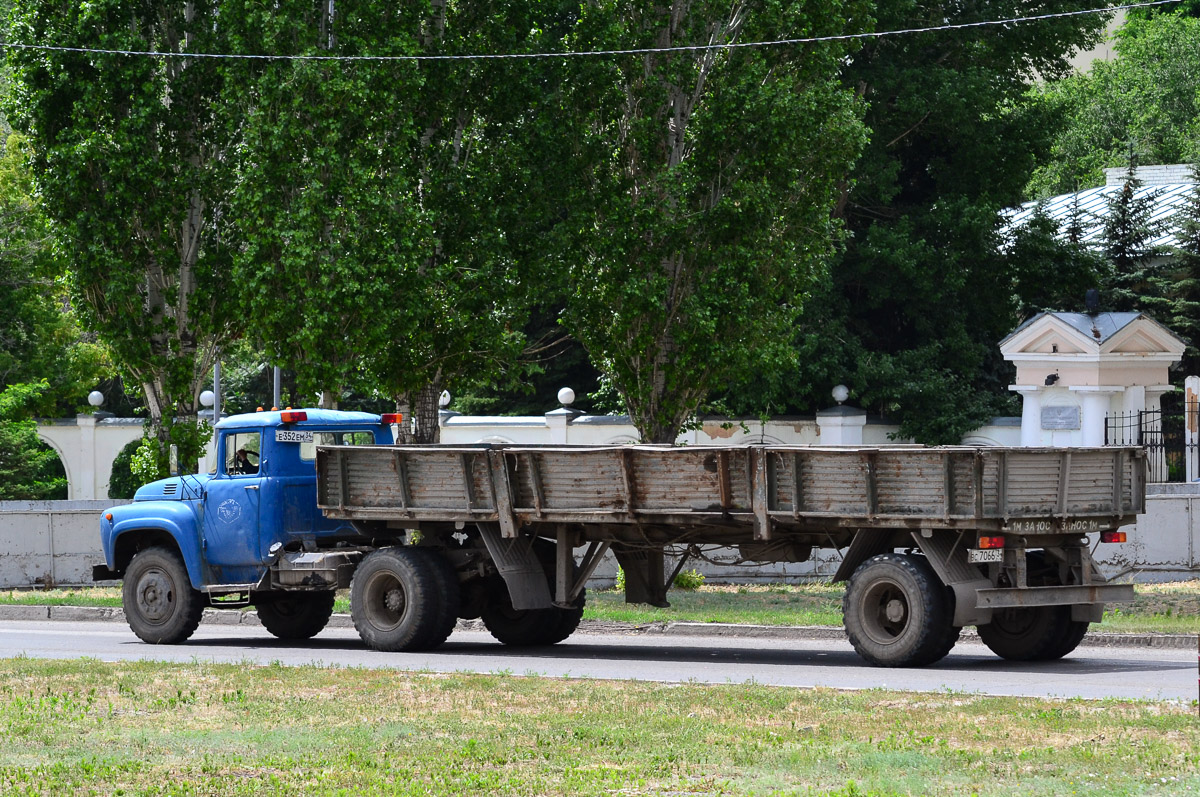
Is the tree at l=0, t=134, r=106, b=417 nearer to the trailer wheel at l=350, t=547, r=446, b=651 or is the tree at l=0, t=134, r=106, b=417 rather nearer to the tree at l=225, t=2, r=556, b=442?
the tree at l=225, t=2, r=556, b=442

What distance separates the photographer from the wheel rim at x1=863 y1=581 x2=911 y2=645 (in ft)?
44.8

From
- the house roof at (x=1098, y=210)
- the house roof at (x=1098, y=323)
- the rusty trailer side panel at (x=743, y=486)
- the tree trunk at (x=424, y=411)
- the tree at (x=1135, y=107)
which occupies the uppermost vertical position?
the tree at (x=1135, y=107)

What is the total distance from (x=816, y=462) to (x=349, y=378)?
11225mm

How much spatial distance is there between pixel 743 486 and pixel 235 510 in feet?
17.9

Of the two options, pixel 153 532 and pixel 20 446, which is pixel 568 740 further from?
pixel 20 446

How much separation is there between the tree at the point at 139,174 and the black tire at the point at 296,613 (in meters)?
7.50

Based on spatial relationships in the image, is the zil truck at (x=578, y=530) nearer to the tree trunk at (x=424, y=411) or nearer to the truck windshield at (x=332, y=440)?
the truck windshield at (x=332, y=440)

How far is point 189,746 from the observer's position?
969 cm

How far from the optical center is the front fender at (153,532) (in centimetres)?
1686

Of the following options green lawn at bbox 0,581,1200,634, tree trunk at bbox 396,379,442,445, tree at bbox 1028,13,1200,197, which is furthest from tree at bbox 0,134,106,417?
tree at bbox 1028,13,1200,197

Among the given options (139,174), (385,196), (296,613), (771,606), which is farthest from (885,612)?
(139,174)

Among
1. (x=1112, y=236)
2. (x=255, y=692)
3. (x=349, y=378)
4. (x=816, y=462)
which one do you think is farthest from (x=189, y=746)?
(x=1112, y=236)

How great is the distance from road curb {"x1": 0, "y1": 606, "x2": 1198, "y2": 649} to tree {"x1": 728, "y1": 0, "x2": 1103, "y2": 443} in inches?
565

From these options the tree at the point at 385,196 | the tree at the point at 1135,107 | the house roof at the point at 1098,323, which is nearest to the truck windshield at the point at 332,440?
the tree at the point at 385,196
